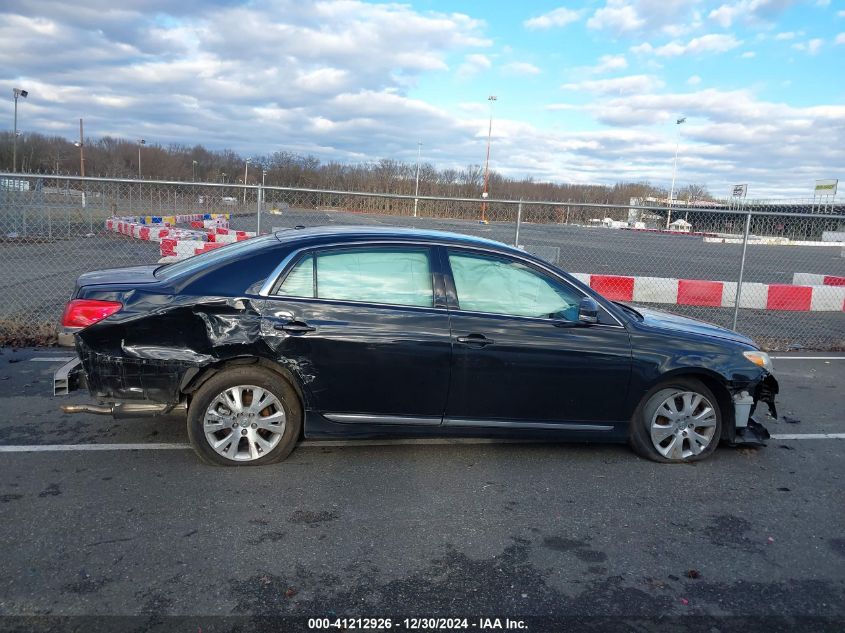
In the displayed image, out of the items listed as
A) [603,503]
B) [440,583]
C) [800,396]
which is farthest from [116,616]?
[800,396]

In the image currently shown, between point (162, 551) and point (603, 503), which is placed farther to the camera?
point (603, 503)

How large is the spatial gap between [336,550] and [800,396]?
18.4 ft

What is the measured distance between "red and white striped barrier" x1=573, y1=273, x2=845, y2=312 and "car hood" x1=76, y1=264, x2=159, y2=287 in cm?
661

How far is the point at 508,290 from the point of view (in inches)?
183

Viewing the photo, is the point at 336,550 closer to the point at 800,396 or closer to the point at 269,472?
the point at 269,472

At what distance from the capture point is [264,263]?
4449 millimetres

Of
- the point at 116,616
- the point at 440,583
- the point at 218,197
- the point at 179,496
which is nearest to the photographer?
the point at 116,616

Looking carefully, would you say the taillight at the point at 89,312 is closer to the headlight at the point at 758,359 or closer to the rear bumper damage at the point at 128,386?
the rear bumper damage at the point at 128,386

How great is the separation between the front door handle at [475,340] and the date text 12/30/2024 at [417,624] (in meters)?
1.92

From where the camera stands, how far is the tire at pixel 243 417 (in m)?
4.33

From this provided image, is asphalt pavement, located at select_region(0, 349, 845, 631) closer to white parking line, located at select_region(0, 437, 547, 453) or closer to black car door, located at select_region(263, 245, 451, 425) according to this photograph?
white parking line, located at select_region(0, 437, 547, 453)

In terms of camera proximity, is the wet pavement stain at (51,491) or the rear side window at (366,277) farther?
the rear side window at (366,277)

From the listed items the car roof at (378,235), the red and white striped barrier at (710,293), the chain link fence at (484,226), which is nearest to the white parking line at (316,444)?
the car roof at (378,235)

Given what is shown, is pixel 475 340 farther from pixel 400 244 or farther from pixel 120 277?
pixel 120 277
